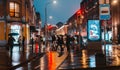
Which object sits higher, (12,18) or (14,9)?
(14,9)

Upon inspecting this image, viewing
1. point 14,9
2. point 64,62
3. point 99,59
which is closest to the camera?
point 99,59

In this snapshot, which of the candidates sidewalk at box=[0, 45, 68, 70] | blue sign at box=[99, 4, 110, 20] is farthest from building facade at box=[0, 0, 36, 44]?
blue sign at box=[99, 4, 110, 20]

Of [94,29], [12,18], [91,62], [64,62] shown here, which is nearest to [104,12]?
[91,62]

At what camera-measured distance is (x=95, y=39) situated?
143ft

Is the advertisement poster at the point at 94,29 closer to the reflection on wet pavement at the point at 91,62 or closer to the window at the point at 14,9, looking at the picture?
the reflection on wet pavement at the point at 91,62

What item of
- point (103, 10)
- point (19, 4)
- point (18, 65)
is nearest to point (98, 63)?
point (103, 10)

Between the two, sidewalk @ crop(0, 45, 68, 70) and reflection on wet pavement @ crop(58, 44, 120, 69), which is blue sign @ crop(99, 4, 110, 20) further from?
sidewalk @ crop(0, 45, 68, 70)

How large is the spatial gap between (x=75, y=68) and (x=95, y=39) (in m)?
22.2

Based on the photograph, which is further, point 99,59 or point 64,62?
point 64,62

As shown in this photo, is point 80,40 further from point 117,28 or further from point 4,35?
point 117,28

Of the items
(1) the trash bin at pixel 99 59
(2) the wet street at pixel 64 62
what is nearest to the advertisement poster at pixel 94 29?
(2) the wet street at pixel 64 62

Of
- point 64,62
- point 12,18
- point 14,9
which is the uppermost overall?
point 14,9

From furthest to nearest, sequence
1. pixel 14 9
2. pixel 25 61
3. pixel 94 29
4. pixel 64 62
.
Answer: pixel 14 9
pixel 94 29
pixel 25 61
pixel 64 62

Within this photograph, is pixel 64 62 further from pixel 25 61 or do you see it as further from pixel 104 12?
pixel 104 12
